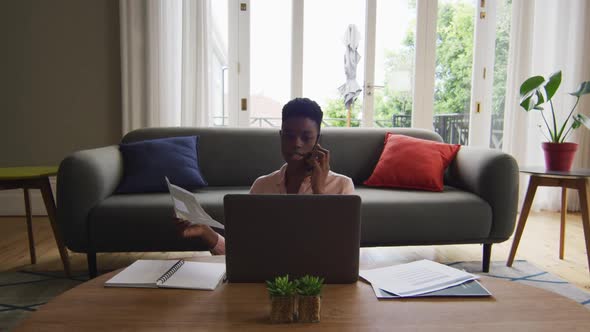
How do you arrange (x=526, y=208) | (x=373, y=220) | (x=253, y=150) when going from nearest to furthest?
(x=373, y=220)
(x=526, y=208)
(x=253, y=150)

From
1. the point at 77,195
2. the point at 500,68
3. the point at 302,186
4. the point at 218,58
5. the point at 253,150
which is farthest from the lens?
the point at 500,68

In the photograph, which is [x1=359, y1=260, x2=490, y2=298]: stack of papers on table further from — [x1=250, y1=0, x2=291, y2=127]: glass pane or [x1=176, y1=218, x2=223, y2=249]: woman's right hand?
[x1=250, y1=0, x2=291, y2=127]: glass pane

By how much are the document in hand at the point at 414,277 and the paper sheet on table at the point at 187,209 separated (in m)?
0.39

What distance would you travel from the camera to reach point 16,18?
3.31 meters

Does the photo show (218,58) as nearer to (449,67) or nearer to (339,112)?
(339,112)

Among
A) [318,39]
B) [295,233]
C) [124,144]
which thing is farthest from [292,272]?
[318,39]

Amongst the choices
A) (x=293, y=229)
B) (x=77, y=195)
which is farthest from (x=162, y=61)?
(x=293, y=229)

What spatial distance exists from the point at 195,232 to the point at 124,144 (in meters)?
1.49

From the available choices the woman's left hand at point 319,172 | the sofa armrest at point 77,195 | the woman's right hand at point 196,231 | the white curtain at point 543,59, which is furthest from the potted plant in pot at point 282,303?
the white curtain at point 543,59

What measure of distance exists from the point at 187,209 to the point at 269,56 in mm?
2795

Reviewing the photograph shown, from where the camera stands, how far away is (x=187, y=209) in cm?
97

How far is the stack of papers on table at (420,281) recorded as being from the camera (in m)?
0.90

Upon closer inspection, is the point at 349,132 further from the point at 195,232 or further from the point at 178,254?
the point at 195,232

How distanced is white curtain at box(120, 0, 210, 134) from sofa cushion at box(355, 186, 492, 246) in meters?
1.87
